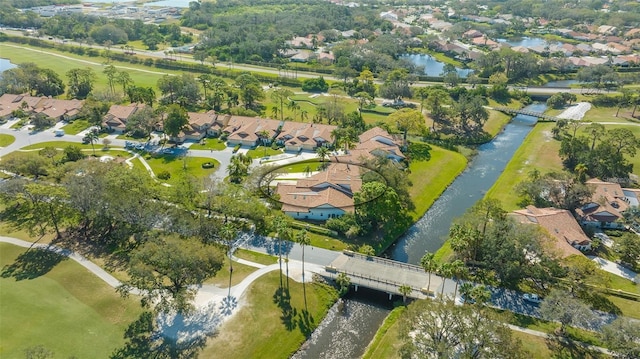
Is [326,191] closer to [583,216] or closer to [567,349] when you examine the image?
[567,349]

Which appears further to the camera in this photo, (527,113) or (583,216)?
(527,113)

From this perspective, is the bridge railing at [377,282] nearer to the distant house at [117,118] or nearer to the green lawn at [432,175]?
the green lawn at [432,175]

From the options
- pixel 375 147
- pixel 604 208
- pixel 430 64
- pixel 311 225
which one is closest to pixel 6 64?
pixel 375 147

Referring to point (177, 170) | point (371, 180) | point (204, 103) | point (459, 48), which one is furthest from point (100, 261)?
point (459, 48)

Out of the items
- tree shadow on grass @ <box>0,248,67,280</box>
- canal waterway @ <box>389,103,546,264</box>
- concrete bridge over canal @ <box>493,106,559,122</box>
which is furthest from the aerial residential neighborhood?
concrete bridge over canal @ <box>493,106,559,122</box>

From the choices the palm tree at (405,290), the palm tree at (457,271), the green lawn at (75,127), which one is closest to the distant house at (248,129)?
the green lawn at (75,127)

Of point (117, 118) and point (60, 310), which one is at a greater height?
point (117, 118)
